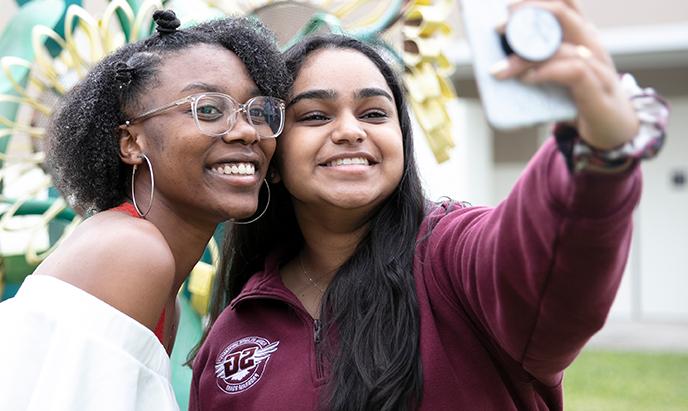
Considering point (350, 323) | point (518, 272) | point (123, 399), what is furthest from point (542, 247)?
point (123, 399)

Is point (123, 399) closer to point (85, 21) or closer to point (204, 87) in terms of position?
point (204, 87)

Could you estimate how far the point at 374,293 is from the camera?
2.11 metres

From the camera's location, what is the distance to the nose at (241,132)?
86.5 inches

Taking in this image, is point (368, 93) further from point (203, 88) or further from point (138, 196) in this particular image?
point (138, 196)

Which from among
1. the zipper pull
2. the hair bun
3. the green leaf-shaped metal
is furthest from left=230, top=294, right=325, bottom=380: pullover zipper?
the green leaf-shaped metal

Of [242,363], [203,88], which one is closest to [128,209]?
[203,88]

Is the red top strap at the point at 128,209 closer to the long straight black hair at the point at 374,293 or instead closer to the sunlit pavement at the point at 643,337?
the long straight black hair at the point at 374,293

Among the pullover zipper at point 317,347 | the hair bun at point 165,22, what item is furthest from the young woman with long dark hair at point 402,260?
the hair bun at point 165,22

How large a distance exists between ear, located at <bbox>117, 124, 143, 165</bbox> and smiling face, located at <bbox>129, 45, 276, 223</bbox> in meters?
0.01

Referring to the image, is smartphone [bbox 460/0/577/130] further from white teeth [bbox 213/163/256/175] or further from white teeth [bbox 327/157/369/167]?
white teeth [bbox 213/163/256/175]

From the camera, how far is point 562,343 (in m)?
1.65

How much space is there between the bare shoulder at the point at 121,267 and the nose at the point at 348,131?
45 centimetres

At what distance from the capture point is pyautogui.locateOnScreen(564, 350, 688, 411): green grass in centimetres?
730

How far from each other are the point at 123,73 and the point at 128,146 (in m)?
0.17
